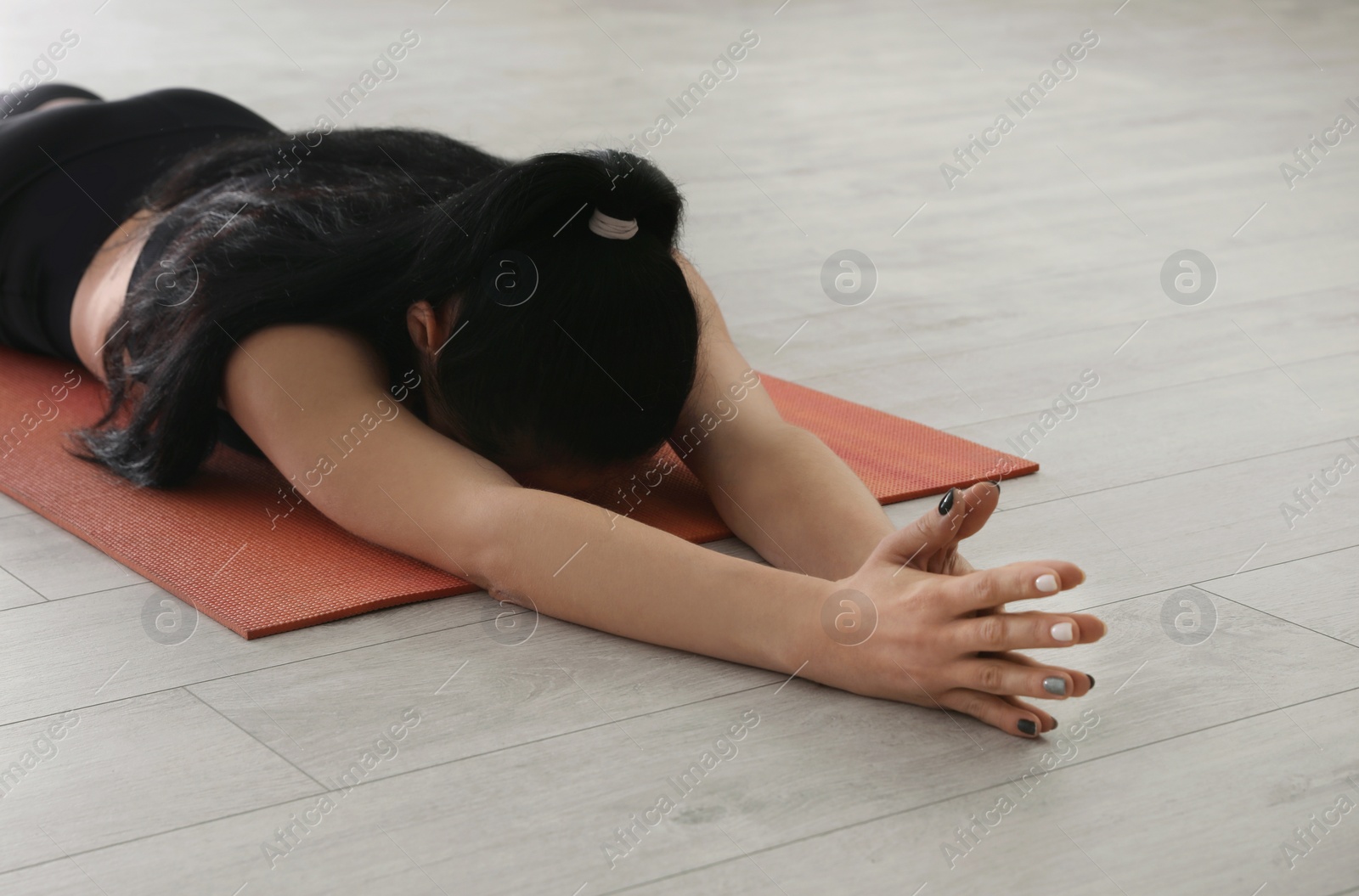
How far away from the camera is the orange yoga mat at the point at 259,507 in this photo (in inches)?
50.3

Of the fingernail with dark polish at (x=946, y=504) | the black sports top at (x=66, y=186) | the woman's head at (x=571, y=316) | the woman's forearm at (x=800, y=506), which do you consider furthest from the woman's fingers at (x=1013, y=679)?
the black sports top at (x=66, y=186)

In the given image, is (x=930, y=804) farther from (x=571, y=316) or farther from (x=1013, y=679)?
(x=571, y=316)

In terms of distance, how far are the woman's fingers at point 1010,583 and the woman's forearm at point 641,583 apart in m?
0.13

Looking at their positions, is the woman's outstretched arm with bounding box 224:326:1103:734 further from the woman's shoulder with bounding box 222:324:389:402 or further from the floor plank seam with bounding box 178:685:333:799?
the floor plank seam with bounding box 178:685:333:799

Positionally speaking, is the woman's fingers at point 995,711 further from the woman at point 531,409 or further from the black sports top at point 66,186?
the black sports top at point 66,186

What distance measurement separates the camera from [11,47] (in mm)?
4820

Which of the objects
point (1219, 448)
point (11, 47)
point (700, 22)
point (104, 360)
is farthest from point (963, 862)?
point (700, 22)

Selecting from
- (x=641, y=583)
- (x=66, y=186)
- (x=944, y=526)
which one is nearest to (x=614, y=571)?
(x=641, y=583)

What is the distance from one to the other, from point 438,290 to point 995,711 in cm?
61

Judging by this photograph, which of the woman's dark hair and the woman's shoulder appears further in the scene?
the woman's shoulder

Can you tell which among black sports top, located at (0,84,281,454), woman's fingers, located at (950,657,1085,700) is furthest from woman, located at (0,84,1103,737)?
black sports top, located at (0,84,281,454)

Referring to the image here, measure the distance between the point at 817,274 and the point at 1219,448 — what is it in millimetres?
938

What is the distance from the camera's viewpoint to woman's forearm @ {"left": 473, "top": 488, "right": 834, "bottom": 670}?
1.12 meters

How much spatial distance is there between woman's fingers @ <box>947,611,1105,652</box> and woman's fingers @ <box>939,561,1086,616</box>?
1 cm
